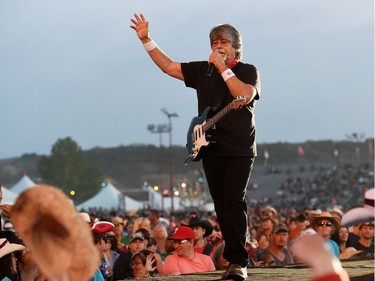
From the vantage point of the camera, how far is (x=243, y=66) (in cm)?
630

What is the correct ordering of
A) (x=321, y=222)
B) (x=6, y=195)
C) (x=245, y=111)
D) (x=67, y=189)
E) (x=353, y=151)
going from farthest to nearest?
(x=353, y=151) → (x=6, y=195) → (x=321, y=222) → (x=67, y=189) → (x=245, y=111)

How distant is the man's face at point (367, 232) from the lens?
39.2 ft

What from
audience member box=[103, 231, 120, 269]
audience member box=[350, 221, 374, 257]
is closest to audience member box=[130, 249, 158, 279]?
audience member box=[103, 231, 120, 269]

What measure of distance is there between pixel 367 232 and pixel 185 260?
12.2ft

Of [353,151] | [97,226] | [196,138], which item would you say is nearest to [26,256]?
[97,226]

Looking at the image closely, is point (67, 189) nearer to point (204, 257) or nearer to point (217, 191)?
point (204, 257)

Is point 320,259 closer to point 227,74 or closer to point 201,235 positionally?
point 227,74

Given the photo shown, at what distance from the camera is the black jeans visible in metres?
6.25

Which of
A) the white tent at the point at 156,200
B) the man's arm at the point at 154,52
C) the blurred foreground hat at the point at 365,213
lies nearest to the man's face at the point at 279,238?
the man's arm at the point at 154,52

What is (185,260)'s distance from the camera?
906 centimetres

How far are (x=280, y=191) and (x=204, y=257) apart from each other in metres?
104

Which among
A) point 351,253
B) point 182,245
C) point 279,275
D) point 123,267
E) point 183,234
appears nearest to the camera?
point 279,275

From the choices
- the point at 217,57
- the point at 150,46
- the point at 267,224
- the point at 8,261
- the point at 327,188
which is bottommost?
the point at 327,188

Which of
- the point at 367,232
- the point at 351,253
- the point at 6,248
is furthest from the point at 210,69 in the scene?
the point at 367,232
